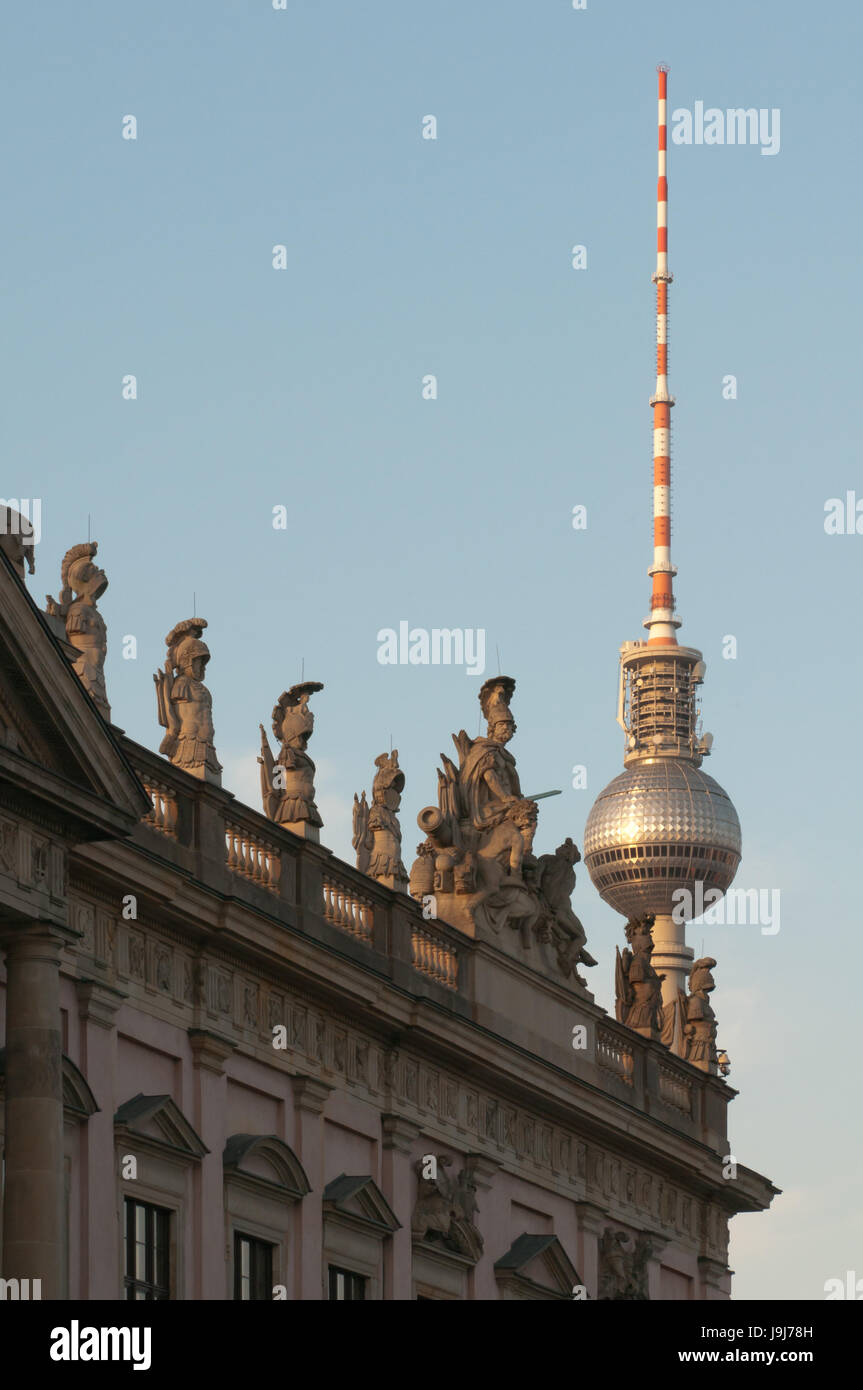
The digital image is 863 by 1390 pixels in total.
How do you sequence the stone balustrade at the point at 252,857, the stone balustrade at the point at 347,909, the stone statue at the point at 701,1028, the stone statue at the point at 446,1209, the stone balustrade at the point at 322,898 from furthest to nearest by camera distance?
the stone statue at the point at 701,1028 → the stone statue at the point at 446,1209 → the stone balustrade at the point at 347,909 → the stone balustrade at the point at 252,857 → the stone balustrade at the point at 322,898

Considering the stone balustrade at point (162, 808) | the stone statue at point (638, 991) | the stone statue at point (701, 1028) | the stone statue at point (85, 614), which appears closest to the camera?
the stone statue at point (85, 614)

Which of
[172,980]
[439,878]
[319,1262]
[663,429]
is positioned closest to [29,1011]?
[172,980]

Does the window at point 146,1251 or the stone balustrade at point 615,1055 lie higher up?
the stone balustrade at point 615,1055

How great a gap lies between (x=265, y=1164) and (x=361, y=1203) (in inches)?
112

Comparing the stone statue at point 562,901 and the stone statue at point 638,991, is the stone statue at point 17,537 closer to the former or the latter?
the stone statue at point 562,901

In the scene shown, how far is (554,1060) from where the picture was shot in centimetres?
4797

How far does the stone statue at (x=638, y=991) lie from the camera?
177 feet

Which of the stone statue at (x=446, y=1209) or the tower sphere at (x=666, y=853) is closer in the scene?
the stone statue at (x=446, y=1209)

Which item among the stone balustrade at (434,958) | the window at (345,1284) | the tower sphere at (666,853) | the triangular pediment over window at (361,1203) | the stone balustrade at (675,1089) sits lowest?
the window at (345,1284)

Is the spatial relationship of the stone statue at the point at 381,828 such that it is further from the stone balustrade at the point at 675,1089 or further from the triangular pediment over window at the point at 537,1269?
the stone balustrade at the point at 675,1089

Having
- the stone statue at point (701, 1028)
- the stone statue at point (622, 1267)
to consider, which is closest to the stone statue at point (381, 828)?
the stone statue at point (622, 1267)

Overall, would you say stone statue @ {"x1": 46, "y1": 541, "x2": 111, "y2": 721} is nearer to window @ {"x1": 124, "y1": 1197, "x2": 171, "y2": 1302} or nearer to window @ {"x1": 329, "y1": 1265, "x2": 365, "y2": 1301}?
window @ {"x1": 124, "y1": 1197, "x2": 171, "y2": 1302}

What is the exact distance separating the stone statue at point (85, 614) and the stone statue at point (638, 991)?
21246mm

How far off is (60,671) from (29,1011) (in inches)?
136
